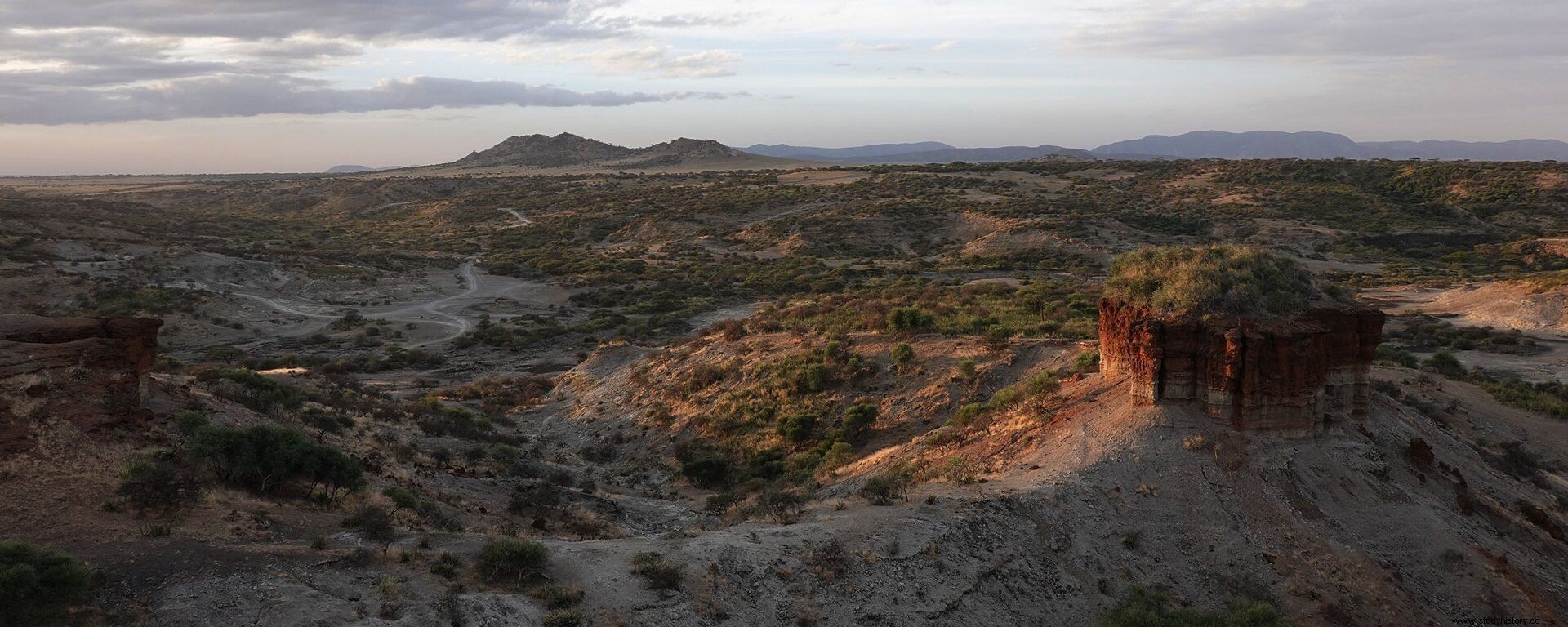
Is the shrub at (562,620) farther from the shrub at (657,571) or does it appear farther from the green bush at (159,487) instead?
the green bush at (159,487)

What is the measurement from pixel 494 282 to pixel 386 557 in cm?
5415

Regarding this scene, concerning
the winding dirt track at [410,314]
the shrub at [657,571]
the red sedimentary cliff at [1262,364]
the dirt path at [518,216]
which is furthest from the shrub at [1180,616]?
the dirt path at [518,216]

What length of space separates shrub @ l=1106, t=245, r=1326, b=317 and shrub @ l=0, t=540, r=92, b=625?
49.1 ft

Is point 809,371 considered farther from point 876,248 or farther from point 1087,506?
point 876,248

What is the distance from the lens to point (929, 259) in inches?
2670

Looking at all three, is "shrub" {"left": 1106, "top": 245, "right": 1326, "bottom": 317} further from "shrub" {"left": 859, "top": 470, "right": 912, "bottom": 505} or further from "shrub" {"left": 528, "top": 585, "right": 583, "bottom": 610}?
"shrub" {"left": 528, "top": 585, "right": 583, "bottom": 610}

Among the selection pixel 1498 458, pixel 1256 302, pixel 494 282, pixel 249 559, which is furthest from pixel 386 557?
pixel 494 282

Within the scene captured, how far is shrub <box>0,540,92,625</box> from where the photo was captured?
7625 millimetres

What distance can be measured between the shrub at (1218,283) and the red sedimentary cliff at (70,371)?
654 inches

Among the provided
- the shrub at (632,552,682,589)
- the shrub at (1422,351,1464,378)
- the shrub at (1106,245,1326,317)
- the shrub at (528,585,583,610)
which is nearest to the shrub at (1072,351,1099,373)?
the shrub at (1106,245,1326,317)

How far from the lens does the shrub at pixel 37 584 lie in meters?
7.62

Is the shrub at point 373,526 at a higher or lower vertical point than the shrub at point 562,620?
higher

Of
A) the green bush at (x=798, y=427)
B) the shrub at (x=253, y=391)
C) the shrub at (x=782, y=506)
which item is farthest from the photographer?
the green bush at (x=798, y=427)

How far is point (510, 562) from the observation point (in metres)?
9.90
